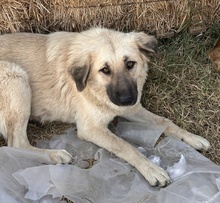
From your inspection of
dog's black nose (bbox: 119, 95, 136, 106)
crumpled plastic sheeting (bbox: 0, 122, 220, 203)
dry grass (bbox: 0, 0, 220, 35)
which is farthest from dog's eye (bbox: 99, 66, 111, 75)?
dry grass (bbox: 0, 0, 220, 35)

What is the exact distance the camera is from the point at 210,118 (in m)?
4.43

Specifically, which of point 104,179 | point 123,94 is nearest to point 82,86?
point 123,94

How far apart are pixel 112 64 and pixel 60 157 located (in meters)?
0.96

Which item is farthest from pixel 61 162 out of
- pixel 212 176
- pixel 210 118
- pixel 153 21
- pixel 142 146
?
pixel 153 21

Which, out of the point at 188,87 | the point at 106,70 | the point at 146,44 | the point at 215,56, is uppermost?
the point at 146,44

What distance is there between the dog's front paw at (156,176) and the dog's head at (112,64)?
60 centimetres

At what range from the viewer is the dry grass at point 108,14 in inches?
180

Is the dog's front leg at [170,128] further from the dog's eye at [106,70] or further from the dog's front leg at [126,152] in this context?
the dog's eye at [106,70]

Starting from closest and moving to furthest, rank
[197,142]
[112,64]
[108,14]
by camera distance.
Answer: [112,64]
[197,142]
[108,14]

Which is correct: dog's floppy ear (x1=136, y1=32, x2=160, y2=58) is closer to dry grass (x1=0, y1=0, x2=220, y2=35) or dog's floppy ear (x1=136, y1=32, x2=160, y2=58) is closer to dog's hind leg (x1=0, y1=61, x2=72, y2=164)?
dry grass (x1=0, y1=0, x2=220, y2=35)

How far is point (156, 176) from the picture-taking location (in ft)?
11.9

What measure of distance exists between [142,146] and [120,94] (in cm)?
69

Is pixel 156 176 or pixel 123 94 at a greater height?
pixel 123 94

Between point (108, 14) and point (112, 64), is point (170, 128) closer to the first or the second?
point (112, 64)
